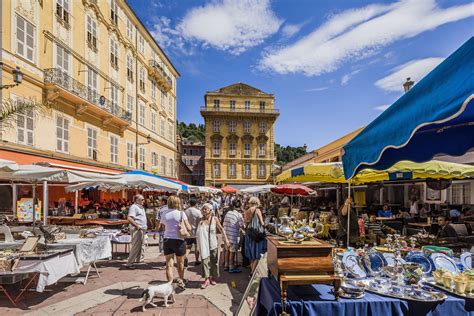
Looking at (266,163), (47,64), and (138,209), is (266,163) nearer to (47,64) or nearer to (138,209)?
(47,64)

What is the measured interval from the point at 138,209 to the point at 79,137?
11679mm

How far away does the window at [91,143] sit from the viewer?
17.4m

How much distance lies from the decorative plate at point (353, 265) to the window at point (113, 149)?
19.4 m

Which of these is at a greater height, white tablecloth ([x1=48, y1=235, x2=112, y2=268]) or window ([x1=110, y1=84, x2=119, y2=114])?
window ([x1=110, y1=84, x2=119, y2=114])

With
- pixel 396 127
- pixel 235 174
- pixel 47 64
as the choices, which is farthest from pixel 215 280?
pixel 235 174

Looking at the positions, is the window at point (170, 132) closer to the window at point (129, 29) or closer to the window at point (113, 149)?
the window at point (129, 29)

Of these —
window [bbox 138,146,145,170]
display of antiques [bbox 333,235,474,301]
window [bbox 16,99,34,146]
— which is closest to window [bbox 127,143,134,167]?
window [bbox 138,146,145,170]

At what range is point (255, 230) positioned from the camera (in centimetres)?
586

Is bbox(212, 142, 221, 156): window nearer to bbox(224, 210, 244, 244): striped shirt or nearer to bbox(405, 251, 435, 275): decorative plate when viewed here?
bbox(224, 210, 244, 244): striped shirt

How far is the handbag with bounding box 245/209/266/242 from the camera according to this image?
5.84 m

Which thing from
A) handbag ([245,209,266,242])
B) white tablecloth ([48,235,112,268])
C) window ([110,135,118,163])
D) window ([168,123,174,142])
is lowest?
white tablecloth ([48,235,112,268])

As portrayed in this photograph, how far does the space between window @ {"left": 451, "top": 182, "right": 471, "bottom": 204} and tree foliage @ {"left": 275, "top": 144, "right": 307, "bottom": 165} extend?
8366 centimetres

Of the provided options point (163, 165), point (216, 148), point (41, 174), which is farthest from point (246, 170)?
point (41, 174)

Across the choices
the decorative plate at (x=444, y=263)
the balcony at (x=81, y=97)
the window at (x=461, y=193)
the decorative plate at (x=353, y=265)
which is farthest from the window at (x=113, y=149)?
the window at (x=461, y=193)
